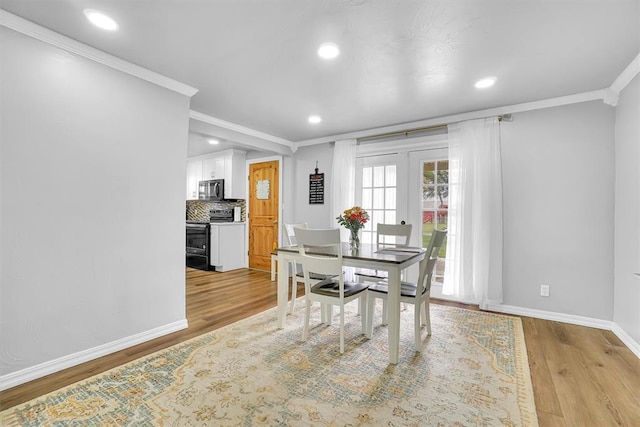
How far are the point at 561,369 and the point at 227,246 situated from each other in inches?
196

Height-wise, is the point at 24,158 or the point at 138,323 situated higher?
the point at 24,158

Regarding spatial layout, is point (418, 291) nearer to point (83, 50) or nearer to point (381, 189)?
point (381, 189)

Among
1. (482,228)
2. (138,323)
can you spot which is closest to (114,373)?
(138,323)

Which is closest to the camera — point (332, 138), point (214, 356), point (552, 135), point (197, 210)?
point (214, 356)

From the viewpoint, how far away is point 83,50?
218 centimetres

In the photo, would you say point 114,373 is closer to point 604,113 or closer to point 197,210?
point 604,113

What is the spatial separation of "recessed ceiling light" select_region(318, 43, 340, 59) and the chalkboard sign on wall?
2636 millimetres

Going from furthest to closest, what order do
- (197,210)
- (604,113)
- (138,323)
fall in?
(197,210) → (604,113) → (138,323)

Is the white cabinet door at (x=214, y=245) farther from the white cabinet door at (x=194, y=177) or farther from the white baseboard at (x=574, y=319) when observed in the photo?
the white baseboard at (x=574, y=319)

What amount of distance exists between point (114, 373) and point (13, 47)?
2.19 m

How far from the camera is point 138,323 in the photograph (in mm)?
2543

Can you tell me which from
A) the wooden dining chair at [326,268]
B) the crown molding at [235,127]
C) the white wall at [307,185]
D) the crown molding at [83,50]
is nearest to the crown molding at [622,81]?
the wooden dining chair at [326,268]

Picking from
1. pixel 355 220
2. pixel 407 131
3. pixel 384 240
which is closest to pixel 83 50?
pixel 355 220

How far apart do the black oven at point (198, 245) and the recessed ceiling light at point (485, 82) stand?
480 cm
